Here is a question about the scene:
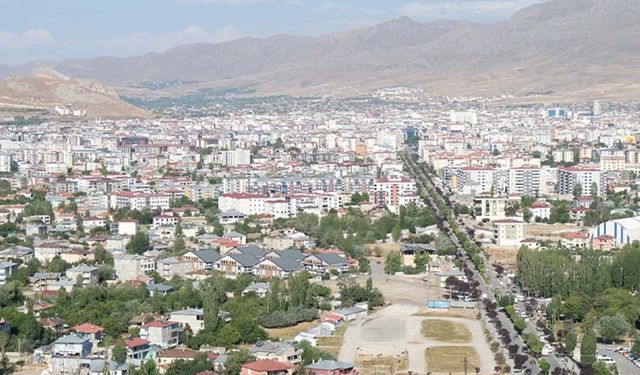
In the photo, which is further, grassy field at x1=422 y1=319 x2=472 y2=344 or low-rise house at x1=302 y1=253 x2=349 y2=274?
low-rise house at x1=302 y1=253 x2=349 y2=274

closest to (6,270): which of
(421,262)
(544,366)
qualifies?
(421,262)

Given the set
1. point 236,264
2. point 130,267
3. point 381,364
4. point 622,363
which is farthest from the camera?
point 236,264

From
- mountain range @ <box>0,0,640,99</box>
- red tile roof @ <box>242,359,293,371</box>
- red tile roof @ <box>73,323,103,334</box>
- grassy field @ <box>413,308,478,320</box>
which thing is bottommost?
grassy field @ <box>413,308,478,320</box>

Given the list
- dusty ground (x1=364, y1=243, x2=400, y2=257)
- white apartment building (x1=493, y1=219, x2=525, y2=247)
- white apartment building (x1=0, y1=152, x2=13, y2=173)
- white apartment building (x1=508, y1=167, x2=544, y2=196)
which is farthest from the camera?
white apartment building (x1=0, y1=152, x2=13, y2=173)

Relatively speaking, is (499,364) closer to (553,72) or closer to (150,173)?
(150,173)

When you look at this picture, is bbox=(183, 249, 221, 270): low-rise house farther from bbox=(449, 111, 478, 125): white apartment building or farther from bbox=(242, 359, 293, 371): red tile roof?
bbox=(449, 111, 478, 125): white apartment building

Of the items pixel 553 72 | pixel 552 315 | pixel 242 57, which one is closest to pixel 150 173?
pixel 552 315

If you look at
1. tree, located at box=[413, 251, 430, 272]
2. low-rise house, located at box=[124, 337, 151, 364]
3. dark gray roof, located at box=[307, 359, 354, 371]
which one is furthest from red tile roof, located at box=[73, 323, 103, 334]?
tree, located at box=[413, 251, 430, 272]

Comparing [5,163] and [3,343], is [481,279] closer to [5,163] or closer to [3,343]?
[3,343]
